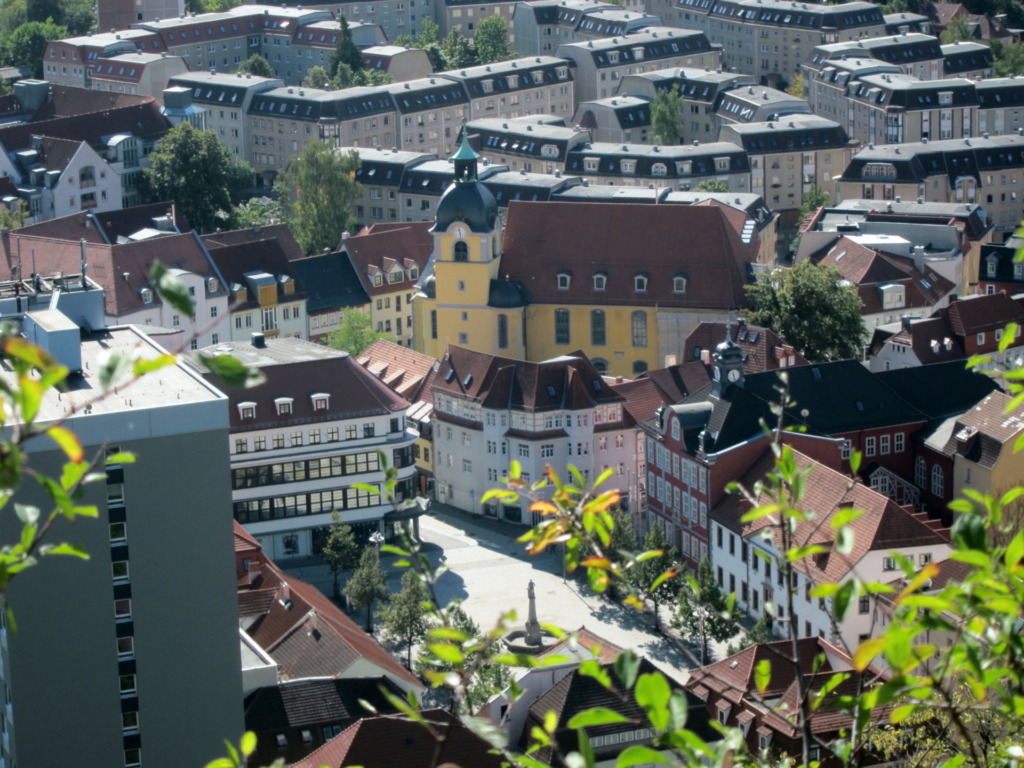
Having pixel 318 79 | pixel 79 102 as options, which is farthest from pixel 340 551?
pixel 318 79

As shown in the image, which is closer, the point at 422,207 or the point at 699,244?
the point at 699,244

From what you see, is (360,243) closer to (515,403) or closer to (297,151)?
(515,403)

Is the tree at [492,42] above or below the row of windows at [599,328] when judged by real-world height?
above

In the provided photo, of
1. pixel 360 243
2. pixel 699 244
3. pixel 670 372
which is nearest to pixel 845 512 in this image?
pixel 670 372

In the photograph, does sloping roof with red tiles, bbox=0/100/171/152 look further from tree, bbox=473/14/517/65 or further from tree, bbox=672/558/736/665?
tree, bbox=672/558/736/665

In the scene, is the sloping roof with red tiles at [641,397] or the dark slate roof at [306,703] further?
the sloping roof with red tiles at [641,397]

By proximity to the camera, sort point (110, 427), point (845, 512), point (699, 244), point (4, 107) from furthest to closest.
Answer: point (4, 107) < point (699, 244) < point (110, 427) < point (845, 512)

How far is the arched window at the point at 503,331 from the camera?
293ft

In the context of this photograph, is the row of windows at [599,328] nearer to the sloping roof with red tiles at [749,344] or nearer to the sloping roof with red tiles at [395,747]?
the sloping roof with red tiles at [749,344]

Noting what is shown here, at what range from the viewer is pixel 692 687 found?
171 ft

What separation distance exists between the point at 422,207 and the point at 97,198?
793 inches

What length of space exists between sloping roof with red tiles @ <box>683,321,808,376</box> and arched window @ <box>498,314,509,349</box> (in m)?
8.76

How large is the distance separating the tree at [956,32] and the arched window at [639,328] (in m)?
89.3

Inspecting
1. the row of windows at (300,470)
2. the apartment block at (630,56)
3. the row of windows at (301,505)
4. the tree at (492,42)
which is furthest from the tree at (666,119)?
the row of windows at (301,505)
